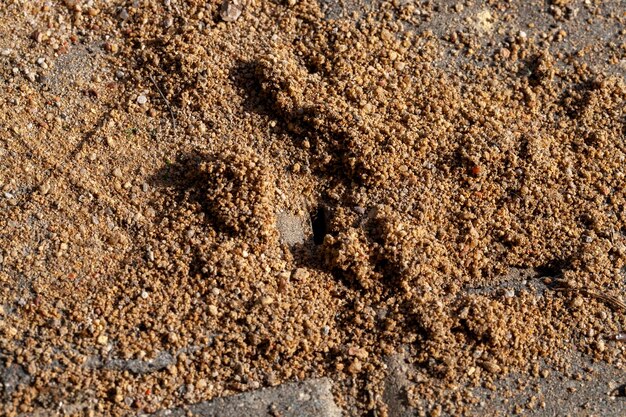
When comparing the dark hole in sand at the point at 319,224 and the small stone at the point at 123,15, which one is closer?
the dark hole in sand at the point at 319,224

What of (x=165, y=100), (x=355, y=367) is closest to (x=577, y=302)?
(x=355, y=367)

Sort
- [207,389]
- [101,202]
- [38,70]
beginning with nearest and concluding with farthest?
[207,389]
[101,202]
[38,70]

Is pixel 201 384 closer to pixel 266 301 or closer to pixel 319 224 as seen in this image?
pixel 266 301

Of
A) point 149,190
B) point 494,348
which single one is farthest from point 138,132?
point 494,348

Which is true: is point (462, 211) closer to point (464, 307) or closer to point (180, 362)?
point (464, 307)

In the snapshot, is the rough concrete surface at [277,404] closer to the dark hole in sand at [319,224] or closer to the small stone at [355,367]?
the small stone at [355,367]

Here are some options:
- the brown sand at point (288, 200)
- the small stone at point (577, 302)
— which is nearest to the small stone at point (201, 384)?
the brown sand at point (288, 200)
